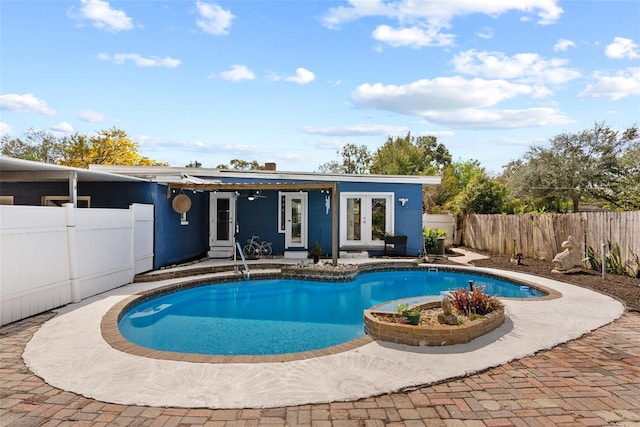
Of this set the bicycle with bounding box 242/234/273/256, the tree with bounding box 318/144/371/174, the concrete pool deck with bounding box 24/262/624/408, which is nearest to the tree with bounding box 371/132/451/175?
the tree with bounding box 318/144/371/174

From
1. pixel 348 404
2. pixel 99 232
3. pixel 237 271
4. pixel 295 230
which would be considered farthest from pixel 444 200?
pixel 348 404

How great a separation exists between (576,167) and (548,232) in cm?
Result: 1298

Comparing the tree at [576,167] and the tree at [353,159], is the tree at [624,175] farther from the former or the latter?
the tree at [353,159]

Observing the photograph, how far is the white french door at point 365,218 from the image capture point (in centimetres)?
1351

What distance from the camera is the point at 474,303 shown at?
18.0ft

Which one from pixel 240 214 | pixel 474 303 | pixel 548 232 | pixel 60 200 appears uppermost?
pixel 60 200

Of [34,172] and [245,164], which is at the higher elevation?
[245,164]

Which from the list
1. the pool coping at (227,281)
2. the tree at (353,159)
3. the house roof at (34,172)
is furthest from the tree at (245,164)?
the house roof at (34,172)

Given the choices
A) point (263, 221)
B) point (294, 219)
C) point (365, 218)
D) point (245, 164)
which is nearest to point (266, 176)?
point (263, 221)

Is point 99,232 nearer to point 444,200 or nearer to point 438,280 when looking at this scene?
point 438,280

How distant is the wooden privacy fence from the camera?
923cm

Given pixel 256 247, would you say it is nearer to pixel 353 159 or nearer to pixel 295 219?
pixel 295 219

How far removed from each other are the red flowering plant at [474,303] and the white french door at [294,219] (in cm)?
801

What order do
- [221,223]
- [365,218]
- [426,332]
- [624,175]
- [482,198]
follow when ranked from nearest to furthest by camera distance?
[426,332] → [221,223] → [365,218] → [482,198] → [624,175]
